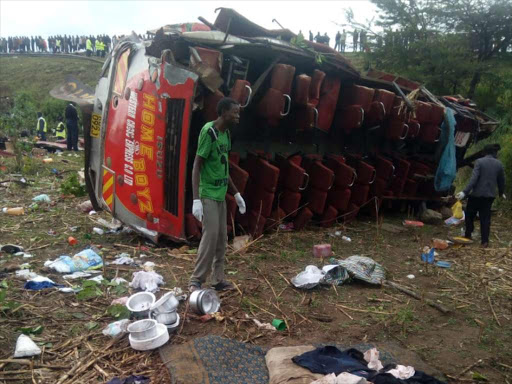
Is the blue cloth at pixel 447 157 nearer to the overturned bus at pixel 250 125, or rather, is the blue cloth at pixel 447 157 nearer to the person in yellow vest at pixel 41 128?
the overturned bus at pixel 250 125

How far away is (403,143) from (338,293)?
457 cm

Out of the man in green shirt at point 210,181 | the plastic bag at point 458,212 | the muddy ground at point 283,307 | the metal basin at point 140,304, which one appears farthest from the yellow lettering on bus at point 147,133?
the plastic bag at point 458,212

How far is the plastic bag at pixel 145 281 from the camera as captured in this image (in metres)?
4.07

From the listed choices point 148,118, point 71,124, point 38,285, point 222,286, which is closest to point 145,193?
point 148,118

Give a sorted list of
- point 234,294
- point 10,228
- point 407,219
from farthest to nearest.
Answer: point 407,219, point 10,228, point 234,294

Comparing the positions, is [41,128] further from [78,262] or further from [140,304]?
[140,304]

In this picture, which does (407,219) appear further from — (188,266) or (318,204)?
(188,266)

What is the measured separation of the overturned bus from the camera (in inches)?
194

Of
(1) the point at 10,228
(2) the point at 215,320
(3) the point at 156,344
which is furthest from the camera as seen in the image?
(1) the point at 10,228

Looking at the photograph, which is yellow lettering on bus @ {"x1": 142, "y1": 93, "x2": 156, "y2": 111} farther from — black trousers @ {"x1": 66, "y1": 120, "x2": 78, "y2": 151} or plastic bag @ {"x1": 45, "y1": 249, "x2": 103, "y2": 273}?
black trousers @ {"x1": 66, "y1": 120, "x2": 78, "y2": 151}

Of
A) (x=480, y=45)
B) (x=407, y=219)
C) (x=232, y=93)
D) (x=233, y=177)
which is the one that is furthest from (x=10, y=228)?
(x=480, y=45)

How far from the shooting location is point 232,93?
498cm

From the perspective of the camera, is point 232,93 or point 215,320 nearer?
point 215,320

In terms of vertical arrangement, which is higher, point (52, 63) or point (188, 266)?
point (52, 63)
